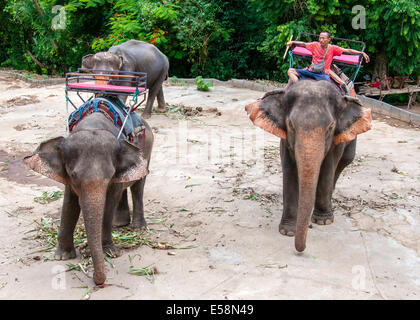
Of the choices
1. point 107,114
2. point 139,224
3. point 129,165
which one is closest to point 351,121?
point 129,165

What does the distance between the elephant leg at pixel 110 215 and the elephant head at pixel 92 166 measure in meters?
0.28

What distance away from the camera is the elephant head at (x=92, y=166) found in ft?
12.5

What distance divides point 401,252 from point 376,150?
12.9ft

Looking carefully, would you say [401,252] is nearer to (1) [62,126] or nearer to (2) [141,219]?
(2) [141,219]

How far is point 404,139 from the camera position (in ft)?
30.7

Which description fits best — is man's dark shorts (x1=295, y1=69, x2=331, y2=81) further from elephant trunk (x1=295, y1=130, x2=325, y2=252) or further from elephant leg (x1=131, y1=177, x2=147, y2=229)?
elephant leg (x1=131, y1=177, x2=147, y2=229)

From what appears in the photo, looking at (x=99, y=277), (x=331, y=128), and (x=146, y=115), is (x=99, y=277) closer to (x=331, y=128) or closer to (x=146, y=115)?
(x=331, y=128)

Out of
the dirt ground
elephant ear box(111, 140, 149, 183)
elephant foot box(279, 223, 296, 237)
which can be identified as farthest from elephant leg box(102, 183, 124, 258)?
elephant foot box(279, 223, 296, 237)

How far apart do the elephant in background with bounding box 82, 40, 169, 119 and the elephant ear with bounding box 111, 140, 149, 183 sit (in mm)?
5648

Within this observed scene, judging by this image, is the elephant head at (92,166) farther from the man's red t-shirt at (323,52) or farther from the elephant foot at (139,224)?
the man's red t-shirt at (323,52)

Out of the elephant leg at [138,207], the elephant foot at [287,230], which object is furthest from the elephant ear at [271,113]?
the elephant leg at [138,207]

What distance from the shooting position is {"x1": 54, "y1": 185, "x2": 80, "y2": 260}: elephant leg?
4496 millimetres
